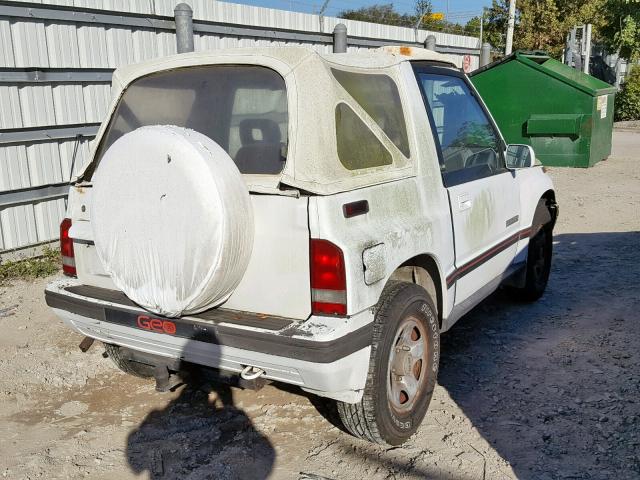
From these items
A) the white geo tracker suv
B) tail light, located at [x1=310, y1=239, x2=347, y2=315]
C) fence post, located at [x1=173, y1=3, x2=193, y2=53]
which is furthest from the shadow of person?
fence post, located at [x1=173, y1=3, x2=193, y2=53]

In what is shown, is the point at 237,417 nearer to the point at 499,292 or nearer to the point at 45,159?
the point at 499,292

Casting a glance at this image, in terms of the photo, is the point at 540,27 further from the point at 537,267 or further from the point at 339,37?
the point at 537,267

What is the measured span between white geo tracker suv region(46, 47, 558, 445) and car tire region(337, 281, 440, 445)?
0.01m

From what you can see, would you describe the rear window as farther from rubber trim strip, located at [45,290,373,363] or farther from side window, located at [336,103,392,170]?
rubber trim strip, located at [45,290,373,363]

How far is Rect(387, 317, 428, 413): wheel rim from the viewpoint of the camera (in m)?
3.13

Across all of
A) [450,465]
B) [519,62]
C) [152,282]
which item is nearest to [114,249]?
[152,282]

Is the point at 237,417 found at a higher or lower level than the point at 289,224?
lower

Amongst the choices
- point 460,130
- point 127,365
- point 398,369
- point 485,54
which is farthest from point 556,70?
point 127,365

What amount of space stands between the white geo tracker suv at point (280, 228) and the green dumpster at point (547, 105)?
8778 millimetres

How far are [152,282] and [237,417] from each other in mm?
1199

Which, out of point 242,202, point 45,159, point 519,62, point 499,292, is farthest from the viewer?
point 519,62

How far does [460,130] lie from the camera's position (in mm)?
3994

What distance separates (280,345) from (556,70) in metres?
10.8

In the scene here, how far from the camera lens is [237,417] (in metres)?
3.59
